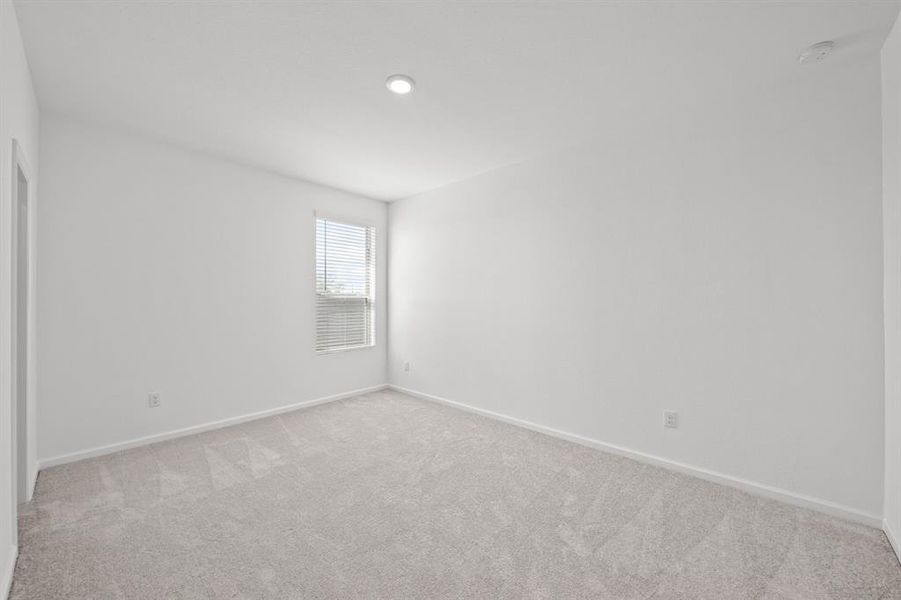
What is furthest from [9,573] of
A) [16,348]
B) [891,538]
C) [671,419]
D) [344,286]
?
[891,538]

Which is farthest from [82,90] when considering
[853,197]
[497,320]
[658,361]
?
[853,197]

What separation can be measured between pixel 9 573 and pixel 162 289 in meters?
2.19

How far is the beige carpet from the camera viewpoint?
1690 mm

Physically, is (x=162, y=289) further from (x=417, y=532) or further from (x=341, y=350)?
(x=417, y=532)

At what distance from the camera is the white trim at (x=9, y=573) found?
1.58m

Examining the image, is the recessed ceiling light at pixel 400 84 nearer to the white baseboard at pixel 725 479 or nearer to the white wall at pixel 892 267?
the white wall at pixel 892 267

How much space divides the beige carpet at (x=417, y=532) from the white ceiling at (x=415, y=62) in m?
2.62

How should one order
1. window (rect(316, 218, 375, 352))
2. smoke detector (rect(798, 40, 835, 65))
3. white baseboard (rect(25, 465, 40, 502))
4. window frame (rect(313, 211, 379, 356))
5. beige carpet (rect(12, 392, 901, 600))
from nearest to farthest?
beige carpet (rect(12, 392, 901, 600)), smoke detector (rect(798, 40, 835, 65)), white baseboard (rect(25, 465, 40, 502)), window frame (rect(313, 211, 379, 356)), window (rect(316, 218, 375, 352))

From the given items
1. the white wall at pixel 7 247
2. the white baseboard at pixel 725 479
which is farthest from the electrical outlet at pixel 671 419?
the white wall at pixel 7 247

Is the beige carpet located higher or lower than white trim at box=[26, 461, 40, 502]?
lower

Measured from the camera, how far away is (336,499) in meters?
Result: 2.42

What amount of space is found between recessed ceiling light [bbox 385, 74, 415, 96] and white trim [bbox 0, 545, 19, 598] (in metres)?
3.03

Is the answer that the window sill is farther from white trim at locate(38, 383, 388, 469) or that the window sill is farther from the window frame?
white trim at locate(38, 383, 388, 469)

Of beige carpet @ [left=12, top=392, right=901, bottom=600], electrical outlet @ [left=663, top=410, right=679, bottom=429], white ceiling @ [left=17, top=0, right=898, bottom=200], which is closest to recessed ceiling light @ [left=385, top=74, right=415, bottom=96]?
white ceiling @ [left=17, top=0, right=898, bottom=200]
